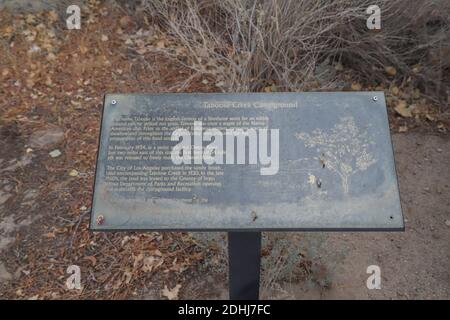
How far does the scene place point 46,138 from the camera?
12.3 feet

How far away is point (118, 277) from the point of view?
295 cm

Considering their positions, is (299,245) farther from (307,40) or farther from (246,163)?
(307,40)

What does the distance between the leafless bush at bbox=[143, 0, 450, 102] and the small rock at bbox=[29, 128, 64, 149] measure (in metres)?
1.05

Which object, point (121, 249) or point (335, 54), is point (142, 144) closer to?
point (121, 249)

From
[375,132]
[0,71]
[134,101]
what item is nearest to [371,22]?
[375,132]

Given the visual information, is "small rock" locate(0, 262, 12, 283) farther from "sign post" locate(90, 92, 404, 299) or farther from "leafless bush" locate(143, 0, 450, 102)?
"leafless bush" locate(143, 0, 450, 102)

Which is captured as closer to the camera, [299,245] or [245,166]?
[245,166]

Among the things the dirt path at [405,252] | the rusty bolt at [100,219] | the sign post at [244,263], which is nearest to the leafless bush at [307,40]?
the dirt path at [405,252]

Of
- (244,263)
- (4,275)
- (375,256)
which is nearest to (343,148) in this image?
(244,263)

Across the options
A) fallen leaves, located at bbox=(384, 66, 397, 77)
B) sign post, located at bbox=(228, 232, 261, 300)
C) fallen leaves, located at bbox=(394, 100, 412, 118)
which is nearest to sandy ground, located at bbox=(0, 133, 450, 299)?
sign post, located at bbox=(228, 232, 261, 300)

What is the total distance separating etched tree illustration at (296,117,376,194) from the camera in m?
2.10

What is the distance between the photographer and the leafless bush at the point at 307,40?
3.53 m

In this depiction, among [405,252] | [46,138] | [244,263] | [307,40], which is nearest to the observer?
[244,263]

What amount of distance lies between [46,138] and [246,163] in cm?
214
